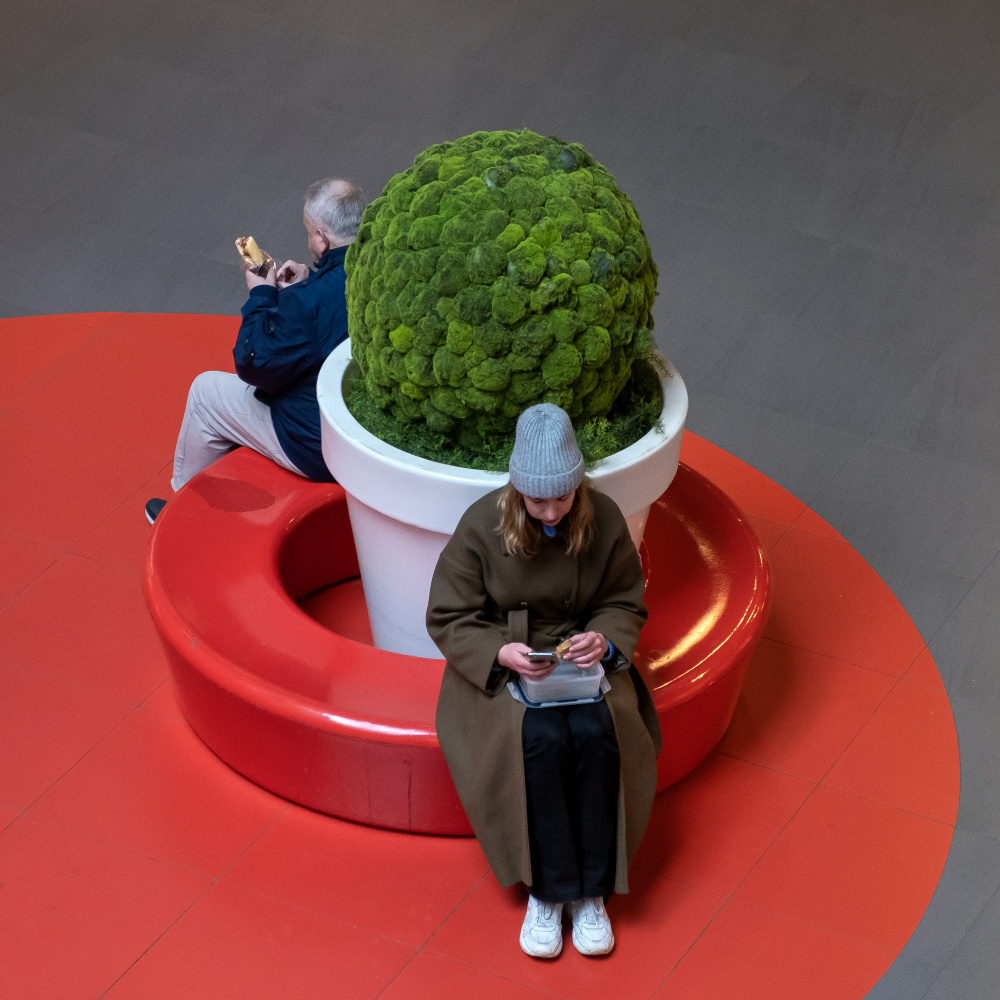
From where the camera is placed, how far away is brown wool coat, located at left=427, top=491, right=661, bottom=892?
8.83 feet

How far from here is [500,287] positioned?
2730 millimetres

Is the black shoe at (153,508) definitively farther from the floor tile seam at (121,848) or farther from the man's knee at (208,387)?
the floor tile seam at (121,848)

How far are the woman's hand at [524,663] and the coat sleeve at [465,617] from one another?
0.04m

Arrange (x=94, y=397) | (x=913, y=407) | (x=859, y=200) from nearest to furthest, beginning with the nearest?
(x=94, y=397)
(x=913, y=407)
(x=859, y=200)

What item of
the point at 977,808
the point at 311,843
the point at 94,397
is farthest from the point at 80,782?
the point at 977,808

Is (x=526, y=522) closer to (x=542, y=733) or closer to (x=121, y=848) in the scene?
(x=542, y=733)

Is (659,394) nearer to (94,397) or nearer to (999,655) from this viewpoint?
(999,655)

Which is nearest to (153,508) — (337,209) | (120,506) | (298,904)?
(120,506)

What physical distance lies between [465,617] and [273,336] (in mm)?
1082

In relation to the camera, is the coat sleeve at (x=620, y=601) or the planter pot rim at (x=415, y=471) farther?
the planter pot rim at (x=415, y=471)

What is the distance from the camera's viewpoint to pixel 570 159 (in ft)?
9.48

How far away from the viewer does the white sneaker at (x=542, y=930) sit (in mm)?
2791

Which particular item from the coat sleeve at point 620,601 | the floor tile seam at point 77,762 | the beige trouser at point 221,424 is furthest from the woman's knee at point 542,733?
the beige trouser at point 221,424

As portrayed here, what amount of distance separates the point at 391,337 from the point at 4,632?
152 centimetres
